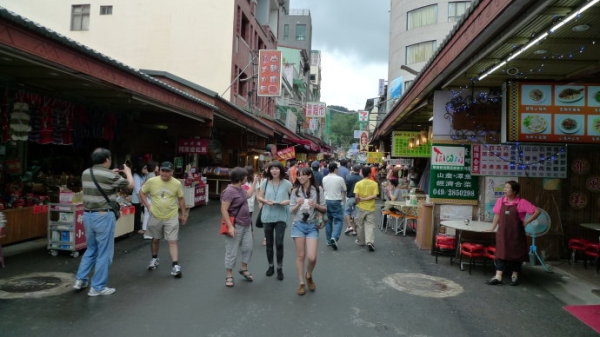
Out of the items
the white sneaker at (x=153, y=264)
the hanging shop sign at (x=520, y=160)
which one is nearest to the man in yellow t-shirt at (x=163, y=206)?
the white sneaker at (x=153, y=264)

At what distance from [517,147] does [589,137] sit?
5.78ft

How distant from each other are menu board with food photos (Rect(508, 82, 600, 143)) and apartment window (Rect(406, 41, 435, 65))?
35295mm

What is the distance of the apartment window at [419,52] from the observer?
40125 millimetres

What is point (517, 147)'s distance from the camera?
27.3 ft

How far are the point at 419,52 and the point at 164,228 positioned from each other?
3902 cm

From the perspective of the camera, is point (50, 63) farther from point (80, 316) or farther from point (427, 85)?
point (427, 85)

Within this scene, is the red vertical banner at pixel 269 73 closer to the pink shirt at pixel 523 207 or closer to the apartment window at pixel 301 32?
the pink shirt at pixel 523 207

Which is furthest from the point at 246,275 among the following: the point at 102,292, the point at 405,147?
the point at 405,147

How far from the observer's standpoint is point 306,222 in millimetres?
6074

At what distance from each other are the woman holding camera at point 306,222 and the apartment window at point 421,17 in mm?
37956

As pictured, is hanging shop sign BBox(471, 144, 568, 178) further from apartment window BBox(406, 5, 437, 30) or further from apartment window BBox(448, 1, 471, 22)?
apartment window BBox(406, 5, 437, 30)

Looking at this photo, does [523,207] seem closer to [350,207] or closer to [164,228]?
[350,207]

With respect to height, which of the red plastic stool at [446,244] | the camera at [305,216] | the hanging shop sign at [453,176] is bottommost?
the red plastic stool at [446,244]

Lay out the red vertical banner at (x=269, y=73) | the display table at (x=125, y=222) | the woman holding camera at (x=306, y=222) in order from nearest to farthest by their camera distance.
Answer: the woman holding camera at (x=306, y=222)
the display table at (x=125, y=222)
the red vertical banner at (x=269, y=73)
